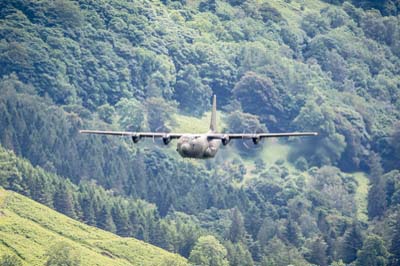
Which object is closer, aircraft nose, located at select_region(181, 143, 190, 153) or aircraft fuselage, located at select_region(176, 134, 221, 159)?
aircraft nose, located at select_region(181, 143, 190, 153)

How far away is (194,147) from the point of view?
403ft

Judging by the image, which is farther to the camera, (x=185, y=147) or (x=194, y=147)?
(x=194, y=147)

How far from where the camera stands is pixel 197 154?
12325cm

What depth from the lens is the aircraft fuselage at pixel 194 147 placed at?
12269 cm

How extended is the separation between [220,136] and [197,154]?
9.74ft

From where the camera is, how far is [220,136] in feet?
411

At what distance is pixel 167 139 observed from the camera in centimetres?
12712

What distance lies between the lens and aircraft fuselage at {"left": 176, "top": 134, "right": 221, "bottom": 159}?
4830 inches

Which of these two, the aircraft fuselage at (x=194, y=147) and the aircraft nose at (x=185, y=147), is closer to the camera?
the aircraft nose at (x=185, y=147)

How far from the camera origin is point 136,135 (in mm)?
129000

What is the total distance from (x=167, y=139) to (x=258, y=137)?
7.45 m

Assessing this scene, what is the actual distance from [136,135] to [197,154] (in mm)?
7599
